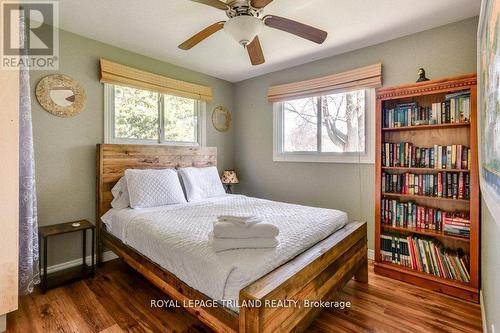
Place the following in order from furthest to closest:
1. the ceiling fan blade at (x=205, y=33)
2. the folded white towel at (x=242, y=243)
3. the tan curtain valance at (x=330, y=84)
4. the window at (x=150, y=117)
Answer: the window at (x=150, y=117) → the tan curtain valance at (x=330, y=84) → the ceiling fan blade at (x=205, y=33) → the folded white towel at (x=242, y=243)

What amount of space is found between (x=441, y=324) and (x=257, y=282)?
4.76 ft

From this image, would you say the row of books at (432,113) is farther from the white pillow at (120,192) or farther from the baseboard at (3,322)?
the baseboard at (3,322)

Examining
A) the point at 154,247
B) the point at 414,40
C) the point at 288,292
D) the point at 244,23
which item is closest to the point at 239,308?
the point at 288,292

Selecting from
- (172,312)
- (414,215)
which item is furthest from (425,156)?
(172,312)

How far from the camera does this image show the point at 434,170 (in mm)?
2273

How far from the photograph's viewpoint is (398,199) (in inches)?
101

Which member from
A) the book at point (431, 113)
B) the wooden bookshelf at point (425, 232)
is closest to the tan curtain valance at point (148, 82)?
the book at point (431, 113)

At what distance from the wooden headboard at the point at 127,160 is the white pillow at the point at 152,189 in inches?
7.7

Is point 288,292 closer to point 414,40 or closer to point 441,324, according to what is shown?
point 441,324

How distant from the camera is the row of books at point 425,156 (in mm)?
2137

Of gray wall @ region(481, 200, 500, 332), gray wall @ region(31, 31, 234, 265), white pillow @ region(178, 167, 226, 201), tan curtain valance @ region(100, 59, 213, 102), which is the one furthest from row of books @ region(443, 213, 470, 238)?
gray wall @ region(31, 31, 234, 265)

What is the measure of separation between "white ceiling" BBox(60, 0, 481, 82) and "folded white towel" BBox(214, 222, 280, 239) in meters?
1.77

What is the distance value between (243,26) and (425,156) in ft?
6.46

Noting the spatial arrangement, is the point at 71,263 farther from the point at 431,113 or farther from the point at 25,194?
the point at 431,113
